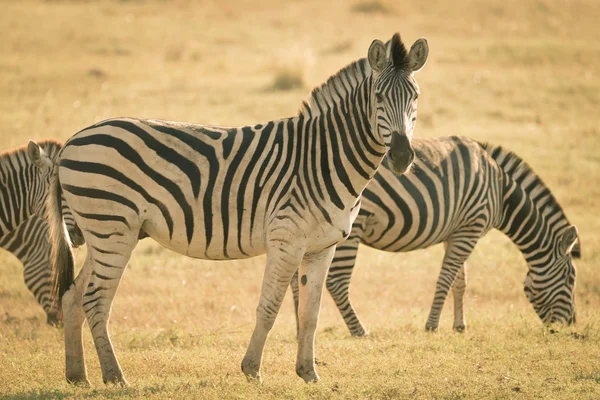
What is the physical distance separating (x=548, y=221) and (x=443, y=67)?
16.7m

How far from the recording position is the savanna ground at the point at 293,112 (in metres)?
8.03

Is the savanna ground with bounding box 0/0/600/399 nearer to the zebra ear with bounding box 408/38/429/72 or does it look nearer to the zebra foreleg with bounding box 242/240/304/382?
the zebra foreleg with bounding box 242/240/304/382

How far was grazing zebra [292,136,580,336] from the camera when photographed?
34.6 ft

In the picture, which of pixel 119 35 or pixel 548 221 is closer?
pixel 548 221

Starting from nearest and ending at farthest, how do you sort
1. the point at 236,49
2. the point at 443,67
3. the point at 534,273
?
the point at 534,273 → the point at 443,67 → the point at 236,49

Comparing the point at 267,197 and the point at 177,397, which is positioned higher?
the point at 267,197

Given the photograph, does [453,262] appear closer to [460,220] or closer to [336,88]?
[460,220]

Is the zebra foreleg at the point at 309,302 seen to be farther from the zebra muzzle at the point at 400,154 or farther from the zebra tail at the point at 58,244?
the zebra tail at the point at 58,244

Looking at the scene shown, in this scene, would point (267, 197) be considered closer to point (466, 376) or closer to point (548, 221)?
point (466, 376)

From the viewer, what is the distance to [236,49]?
97.9ft

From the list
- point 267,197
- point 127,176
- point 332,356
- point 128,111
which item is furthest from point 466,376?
point 128,111

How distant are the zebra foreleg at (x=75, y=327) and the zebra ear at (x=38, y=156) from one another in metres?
2.53

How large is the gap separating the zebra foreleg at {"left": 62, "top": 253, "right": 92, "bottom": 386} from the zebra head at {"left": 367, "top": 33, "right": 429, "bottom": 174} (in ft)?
9.49

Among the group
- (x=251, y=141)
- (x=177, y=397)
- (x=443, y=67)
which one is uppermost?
(x=443, y=67)
